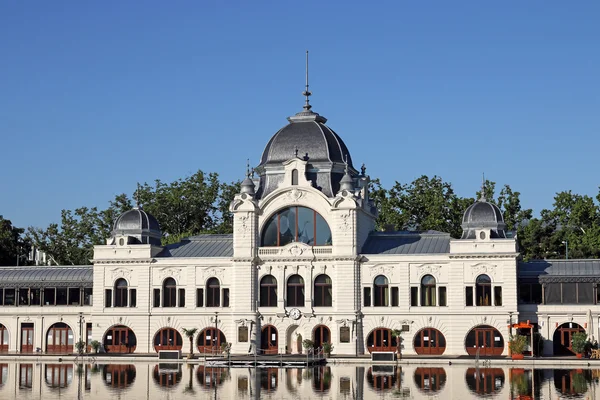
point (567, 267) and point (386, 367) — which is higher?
point (567, 267)

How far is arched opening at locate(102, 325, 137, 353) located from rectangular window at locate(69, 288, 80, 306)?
200 inches

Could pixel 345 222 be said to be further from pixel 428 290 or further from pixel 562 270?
pixel 562 270

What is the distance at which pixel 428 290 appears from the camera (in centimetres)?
8456

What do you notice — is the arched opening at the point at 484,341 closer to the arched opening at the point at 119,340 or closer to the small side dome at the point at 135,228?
the arched opening at the point at 119,340

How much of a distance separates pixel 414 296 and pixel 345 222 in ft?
25.3

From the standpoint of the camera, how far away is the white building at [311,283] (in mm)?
83312

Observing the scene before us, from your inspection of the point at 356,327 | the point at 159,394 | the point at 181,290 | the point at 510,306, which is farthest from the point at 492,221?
the point at 159,394

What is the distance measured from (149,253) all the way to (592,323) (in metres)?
35.0

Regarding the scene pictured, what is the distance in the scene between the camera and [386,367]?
74.6 meters

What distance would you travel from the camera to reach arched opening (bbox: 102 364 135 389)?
63.4 metres

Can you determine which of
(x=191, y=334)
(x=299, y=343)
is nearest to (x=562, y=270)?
(x=299, y=343)

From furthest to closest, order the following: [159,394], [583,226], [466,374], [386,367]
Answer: [583,226]
[386,367]
[466,374]
[159,394]

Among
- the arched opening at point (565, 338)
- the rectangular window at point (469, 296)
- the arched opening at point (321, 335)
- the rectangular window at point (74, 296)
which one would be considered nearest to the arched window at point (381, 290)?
the arched opening at point (321, 335)

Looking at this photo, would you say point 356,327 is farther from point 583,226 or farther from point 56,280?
point 583,226
